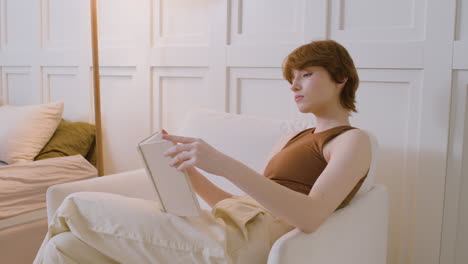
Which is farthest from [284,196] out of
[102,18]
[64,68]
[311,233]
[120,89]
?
→ [64,68]

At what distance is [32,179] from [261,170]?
3.91ft

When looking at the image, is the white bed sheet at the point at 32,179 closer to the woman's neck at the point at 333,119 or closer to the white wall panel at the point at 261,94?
the white wall panel at the point at 261,94

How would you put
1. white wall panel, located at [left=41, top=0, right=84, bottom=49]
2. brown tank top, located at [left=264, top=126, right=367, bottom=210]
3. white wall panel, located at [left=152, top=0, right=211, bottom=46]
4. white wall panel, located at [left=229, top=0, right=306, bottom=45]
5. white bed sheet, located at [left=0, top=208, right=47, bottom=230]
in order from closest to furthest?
1. brown tank top, located at [left=264, top=126, right=367, bottom=210]
2. white wall panel, located at [left=229, top=0, right=306, bottom=45]
3. white bed sheet, located at [left=0, top=208, right=47, bottom=230]
4. white wall panel, located at [left=152, top=0, right=211, bottom=46]
5. white wall panel, located at [left=41, top=0, right=84, bottom=49]

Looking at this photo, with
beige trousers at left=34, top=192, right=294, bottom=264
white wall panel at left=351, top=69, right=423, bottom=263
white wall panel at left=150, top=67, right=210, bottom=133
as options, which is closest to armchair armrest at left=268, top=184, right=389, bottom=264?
beige trousers at left=34, top=192, right=294, bottom=264

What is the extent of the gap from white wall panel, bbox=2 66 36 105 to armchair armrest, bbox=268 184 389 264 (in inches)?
90.6

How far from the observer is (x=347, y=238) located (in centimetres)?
141

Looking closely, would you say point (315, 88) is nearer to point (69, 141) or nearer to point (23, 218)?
point (23, 218)

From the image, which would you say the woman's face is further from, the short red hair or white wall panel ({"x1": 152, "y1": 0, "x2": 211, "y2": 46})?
white wall panel ({"x1": 152, "y1": 0, "x2": 211, "y2": 46})

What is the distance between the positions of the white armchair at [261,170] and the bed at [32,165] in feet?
2.05

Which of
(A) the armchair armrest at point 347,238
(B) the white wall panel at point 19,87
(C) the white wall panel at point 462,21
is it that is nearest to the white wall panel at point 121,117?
(B) the white wall panel at point 19,87

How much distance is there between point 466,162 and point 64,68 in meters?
2.26

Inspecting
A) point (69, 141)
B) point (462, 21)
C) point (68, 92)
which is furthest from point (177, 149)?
point (68, 92)

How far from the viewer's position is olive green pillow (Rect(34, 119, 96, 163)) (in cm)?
266

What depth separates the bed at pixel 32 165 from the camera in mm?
2246
